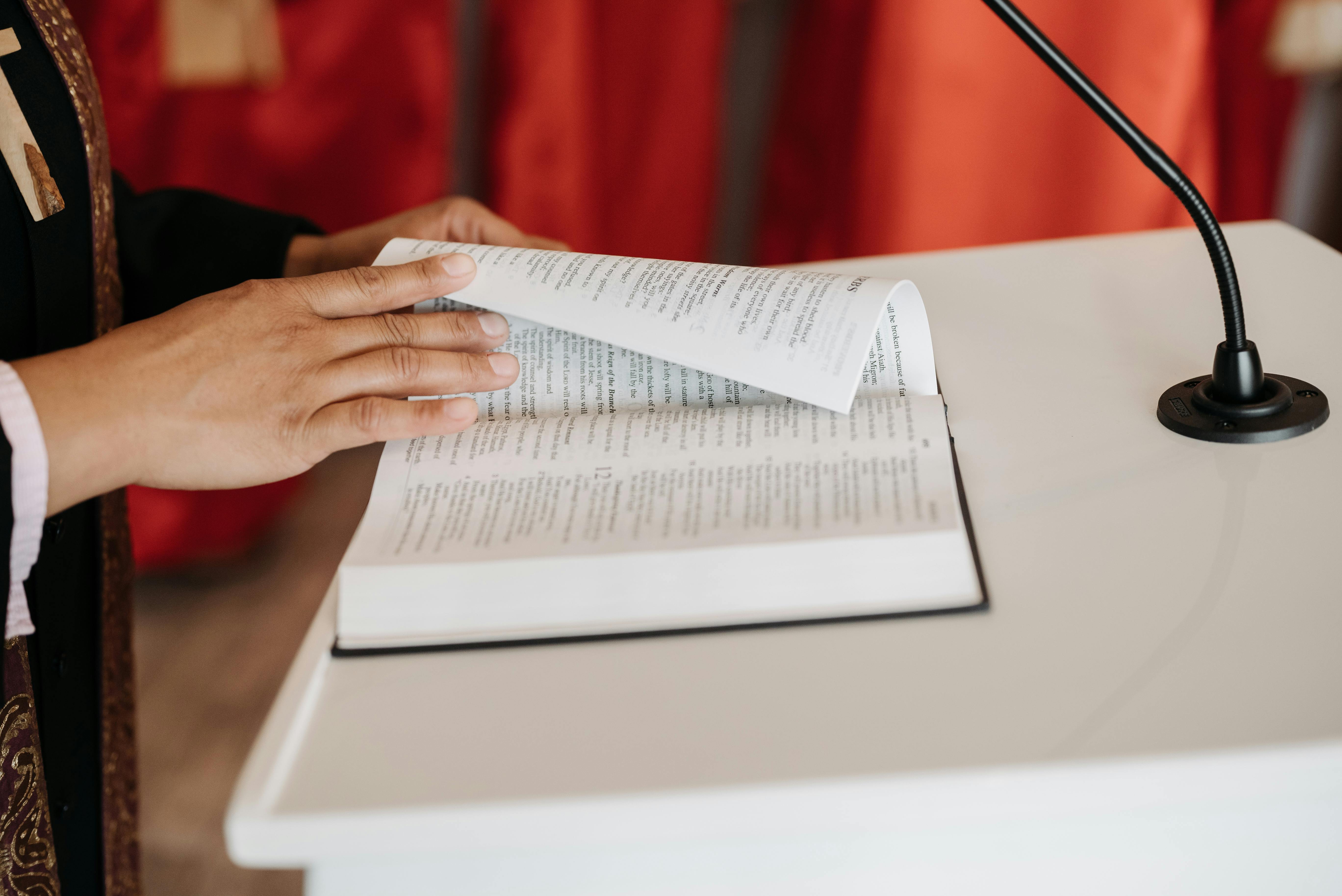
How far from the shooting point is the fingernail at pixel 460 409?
524 mm

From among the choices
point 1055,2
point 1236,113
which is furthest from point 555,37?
point 1236,113

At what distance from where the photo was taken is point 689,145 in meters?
1.51

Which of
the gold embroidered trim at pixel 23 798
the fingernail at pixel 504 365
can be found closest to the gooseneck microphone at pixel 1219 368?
the fingernail at pixel 504 365

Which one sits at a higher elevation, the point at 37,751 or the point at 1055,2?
the point at 1055,2

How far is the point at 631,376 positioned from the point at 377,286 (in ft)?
0.48

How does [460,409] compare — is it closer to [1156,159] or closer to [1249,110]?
[1156,159]

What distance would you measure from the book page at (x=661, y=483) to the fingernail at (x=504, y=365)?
3cm

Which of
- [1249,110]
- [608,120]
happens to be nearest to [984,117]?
[1249,110]

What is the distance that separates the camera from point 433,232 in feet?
2.53

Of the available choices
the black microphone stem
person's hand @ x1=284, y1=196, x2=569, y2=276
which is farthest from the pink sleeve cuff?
the black microphone stem

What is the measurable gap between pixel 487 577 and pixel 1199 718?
266 millimetres

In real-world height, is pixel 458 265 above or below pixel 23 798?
above

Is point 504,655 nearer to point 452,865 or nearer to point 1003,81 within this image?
point 452,865

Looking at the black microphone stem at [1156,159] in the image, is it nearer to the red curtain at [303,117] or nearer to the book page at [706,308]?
the book page at [706,308]
